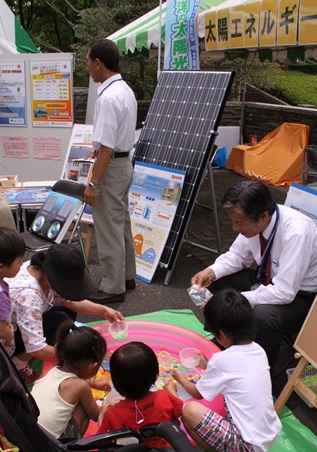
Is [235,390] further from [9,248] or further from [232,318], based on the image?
[9,248]

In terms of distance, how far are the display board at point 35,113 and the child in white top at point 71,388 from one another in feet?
14.3

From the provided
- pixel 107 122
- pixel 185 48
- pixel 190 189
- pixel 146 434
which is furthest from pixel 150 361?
pixel 185 48

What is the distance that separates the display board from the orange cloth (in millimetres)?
3584

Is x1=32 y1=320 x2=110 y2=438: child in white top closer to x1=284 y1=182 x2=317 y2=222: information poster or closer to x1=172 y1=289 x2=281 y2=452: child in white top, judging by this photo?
x1=172 y1=289 x2=281 y2=452: child in white top

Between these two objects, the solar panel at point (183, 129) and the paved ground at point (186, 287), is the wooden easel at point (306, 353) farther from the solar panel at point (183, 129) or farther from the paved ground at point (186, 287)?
the solar panel at point (183, 129)

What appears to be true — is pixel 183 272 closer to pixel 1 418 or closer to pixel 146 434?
pixel 146 434

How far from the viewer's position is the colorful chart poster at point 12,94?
6.14m

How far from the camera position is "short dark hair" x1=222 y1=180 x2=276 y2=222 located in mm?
2666

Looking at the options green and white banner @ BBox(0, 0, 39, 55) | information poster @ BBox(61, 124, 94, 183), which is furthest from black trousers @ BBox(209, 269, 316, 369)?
green and white banner @ BBox(0, 0, 39, 55)

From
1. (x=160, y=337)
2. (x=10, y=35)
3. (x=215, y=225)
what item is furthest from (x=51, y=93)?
(x=160, y=337)

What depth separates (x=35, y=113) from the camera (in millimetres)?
6215

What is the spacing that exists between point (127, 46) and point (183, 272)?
3871 millimetres

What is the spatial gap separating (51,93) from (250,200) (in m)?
4.19

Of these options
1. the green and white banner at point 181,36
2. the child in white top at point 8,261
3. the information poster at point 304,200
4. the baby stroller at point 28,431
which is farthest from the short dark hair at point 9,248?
the green and white banner at point 181,36
